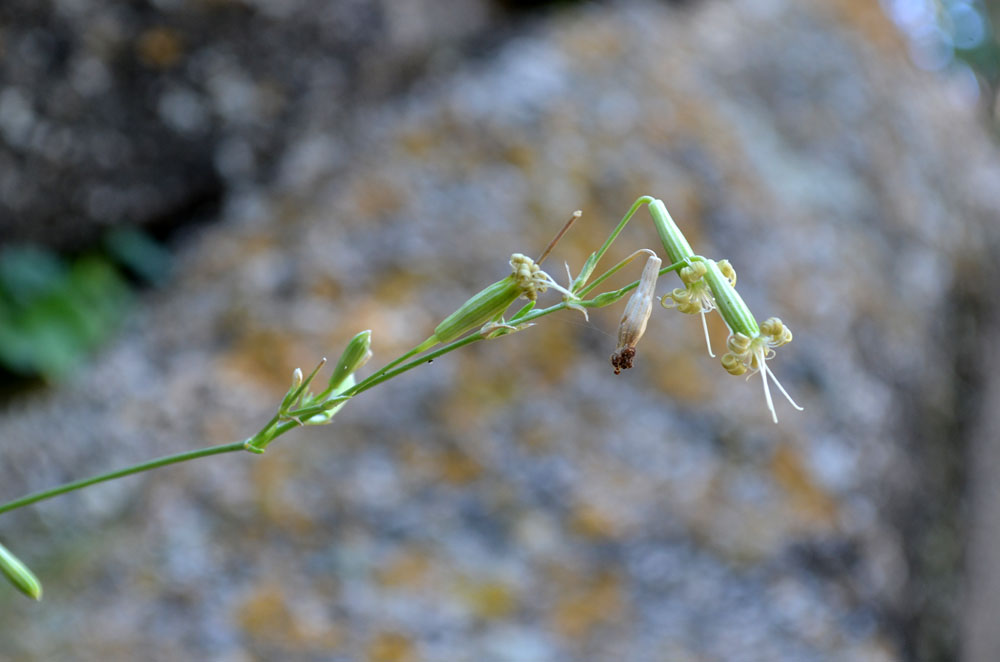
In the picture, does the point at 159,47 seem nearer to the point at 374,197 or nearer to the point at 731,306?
the point at 374,197

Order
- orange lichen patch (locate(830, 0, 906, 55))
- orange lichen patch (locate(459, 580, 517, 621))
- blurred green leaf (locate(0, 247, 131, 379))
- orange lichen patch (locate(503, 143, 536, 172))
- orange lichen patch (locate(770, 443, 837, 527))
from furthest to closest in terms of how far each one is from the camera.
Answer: orange lichen patch (locate(830, 0, 906, 55)), orange lichen patch (locate(503, 143, 536, 172)), orange lichen patch (locate(770, 443, 837, 527)), blurred green leaf (locate(0, 247, 131, 379)), orange lichen patch (locate(459, 580, 517, 621))

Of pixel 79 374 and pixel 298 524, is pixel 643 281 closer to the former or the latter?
pixel 298 524

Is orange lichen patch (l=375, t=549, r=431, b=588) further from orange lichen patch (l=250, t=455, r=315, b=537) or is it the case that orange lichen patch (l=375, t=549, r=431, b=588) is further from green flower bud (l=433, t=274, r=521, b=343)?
green flower bud (l=433, t=274, r=521, b=343)

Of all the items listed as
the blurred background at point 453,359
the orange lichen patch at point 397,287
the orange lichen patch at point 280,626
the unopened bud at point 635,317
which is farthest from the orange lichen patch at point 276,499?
the unopened bud at point 635,317

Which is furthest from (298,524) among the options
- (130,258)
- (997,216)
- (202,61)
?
(997,216)

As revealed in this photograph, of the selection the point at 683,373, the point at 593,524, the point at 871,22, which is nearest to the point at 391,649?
the point at 593,524

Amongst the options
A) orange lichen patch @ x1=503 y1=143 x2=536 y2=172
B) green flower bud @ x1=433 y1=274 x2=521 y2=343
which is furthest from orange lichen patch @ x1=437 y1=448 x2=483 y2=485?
green flower bud @ x1=433 y1=274 x2=521 y2=343
